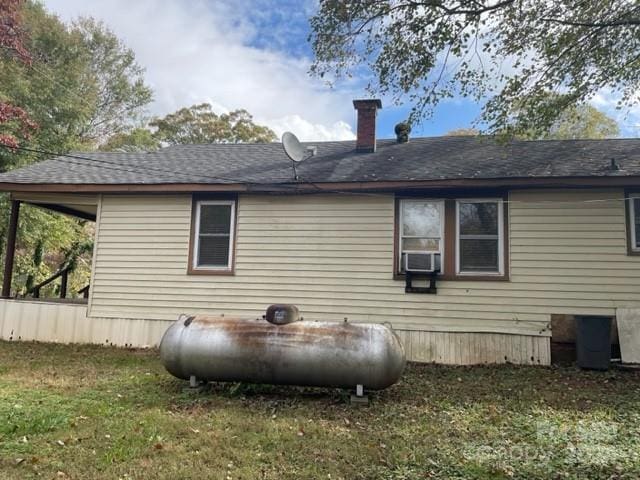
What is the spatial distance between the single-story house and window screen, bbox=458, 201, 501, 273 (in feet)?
0.06

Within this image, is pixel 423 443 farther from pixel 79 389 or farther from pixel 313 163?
pixel 313 163

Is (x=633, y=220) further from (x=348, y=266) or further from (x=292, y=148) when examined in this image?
(x=292, y=148)

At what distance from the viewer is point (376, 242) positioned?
338 inches

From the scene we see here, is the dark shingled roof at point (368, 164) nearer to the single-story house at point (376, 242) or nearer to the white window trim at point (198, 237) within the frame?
the single-story house at point (376, 242)

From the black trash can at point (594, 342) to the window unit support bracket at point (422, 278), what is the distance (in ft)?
7.53

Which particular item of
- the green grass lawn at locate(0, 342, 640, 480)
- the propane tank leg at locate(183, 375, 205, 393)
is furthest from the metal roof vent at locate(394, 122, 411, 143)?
the propane tank leg at locate(183, 375, 205, 393)

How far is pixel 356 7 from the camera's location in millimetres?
7625

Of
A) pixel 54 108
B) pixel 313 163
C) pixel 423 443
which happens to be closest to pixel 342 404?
A: pixel 423 443

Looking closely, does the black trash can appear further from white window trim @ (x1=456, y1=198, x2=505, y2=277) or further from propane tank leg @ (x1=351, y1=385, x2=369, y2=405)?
propane tank leg @ (x1=351, y1=385, x2=369, y2=405)

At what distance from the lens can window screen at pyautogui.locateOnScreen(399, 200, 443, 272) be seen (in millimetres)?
8367

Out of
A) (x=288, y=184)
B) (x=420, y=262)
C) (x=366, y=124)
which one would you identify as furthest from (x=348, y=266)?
(x=366, y=124)

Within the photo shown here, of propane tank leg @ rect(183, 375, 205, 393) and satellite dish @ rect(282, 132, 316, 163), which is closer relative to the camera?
propane tank leg @ rect(183, 375, 205, 393)

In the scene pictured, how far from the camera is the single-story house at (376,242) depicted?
25.8 feet

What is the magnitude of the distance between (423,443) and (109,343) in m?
7.08
